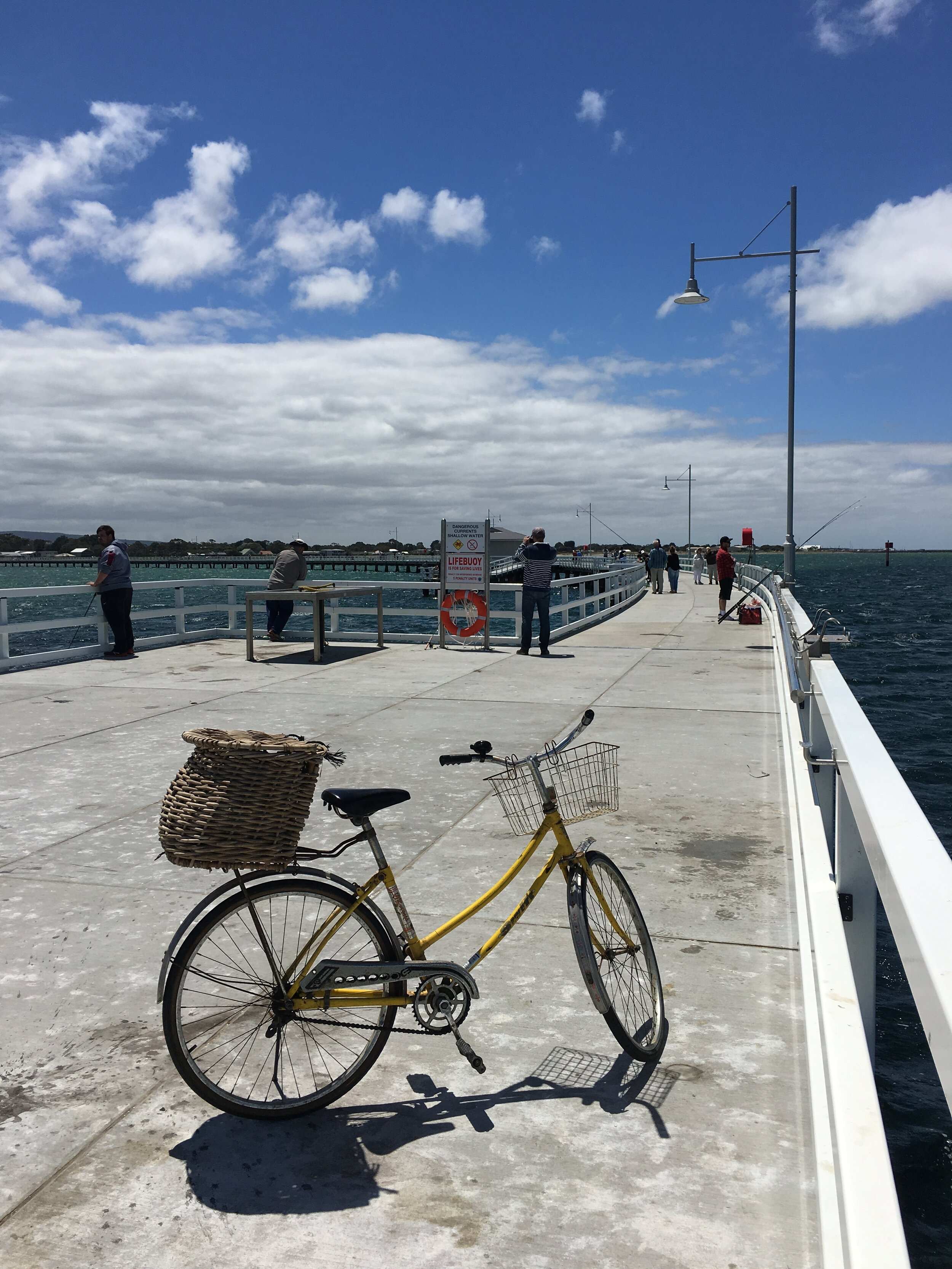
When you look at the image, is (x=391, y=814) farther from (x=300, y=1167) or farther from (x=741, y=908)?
(x=300, y=1167)

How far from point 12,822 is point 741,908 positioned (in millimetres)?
4281

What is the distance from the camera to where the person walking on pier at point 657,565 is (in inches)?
1438

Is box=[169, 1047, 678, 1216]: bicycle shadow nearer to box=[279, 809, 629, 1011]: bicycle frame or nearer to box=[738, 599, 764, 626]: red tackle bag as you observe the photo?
box=[279, 809, 629, 1011]: bicycle frame

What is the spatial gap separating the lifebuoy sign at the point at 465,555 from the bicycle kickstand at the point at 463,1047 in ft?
43.5

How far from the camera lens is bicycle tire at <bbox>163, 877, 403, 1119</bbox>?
3080 millimetres

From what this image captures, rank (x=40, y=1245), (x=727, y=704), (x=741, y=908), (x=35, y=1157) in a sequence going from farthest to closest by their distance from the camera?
1. (x=727, y=704)
2. (x=741, y=908)
3. (x=35, y=1157)
4. (x=40, y=1245)

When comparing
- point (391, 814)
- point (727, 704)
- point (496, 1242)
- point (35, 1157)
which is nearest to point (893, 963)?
point (727, 704)

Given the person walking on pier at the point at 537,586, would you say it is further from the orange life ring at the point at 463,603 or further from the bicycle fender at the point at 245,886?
the bicycle fender at the point at 245,886

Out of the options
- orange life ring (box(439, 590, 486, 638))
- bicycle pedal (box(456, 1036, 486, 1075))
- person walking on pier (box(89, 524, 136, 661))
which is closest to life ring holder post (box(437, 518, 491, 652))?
orange life ring (box(439, 590, 486, 638))

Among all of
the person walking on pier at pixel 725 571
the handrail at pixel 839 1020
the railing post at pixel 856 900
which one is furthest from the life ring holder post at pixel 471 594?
the railing post at pixel 856 900

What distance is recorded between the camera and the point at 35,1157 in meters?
2.93

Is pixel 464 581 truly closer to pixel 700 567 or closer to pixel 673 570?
pixel 673 570

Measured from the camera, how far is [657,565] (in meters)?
36.4

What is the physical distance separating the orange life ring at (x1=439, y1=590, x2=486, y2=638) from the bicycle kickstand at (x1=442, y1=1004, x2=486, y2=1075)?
12976 mm
